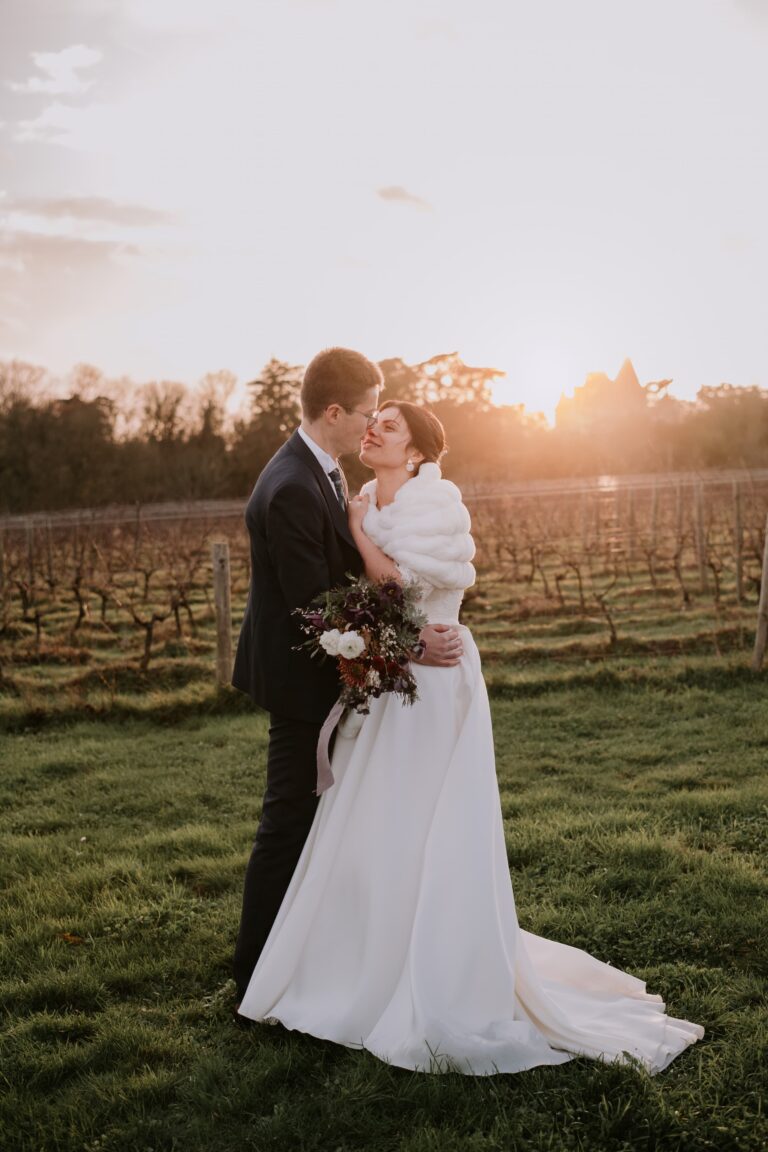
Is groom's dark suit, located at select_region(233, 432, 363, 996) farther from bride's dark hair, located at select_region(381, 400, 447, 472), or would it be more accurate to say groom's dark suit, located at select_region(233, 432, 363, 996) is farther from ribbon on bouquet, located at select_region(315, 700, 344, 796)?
bride's dark hair, located at select_region(381, 400, 447, 472)

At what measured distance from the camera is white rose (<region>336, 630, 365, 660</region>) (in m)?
2.76

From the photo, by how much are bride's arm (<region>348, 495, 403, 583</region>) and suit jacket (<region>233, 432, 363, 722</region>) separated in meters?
0.04

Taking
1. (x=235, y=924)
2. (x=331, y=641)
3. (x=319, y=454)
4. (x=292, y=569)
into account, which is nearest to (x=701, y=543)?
(x=235, y=924)

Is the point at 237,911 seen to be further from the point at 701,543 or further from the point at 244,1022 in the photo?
the point at 701,543

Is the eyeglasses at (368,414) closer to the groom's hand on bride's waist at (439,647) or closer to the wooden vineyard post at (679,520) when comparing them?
the groom's hand on bride's waist at (439,647)

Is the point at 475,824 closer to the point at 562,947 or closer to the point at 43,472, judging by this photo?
the point at 562,947

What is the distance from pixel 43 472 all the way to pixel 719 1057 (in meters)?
42.2

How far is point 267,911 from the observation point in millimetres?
3238

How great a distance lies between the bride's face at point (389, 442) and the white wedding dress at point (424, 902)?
0.32ft

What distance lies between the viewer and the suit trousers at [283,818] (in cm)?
320

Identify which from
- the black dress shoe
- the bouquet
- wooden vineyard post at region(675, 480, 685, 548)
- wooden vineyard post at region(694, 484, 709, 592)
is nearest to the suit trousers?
the black dress shoe

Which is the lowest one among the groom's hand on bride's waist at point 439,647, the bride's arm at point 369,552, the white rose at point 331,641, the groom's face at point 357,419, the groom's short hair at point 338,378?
the groom's hand on bride's waist at point 439,647

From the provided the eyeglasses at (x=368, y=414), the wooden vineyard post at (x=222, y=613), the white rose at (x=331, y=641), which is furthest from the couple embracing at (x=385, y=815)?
the wooden vineyard post at (x=222, y=613)

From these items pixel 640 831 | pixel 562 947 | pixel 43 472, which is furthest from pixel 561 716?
pixel 43 472
